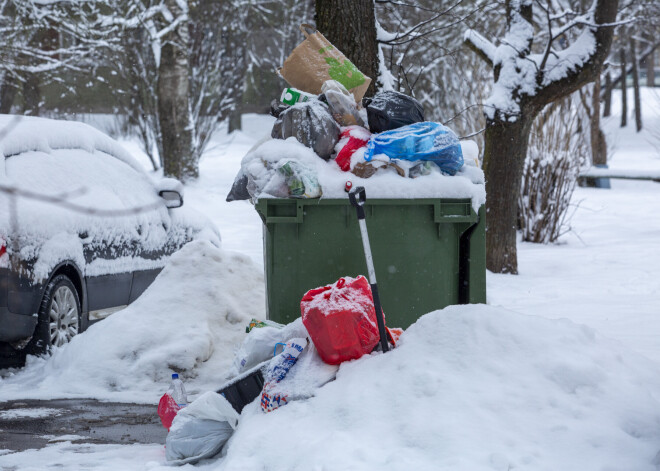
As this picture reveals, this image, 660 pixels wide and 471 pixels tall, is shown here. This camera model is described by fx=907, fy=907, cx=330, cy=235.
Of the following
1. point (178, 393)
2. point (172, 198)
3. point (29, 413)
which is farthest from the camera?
point (172, 198)

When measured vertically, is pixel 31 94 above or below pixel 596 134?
above

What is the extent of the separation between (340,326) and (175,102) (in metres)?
15.7

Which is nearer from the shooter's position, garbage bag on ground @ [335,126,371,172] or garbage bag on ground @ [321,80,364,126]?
garbage bag on ground @ [335,126,371,172]

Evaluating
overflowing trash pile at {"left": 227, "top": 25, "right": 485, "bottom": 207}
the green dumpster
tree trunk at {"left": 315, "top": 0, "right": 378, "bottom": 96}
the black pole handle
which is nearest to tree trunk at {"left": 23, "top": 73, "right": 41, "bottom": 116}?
tree trunk at {"left": 315, "top": 0, "right": 378, "bottom": 96}

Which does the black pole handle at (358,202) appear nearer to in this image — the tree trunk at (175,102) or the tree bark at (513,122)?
the tree bark at (513,122)

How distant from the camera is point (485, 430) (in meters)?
3.71

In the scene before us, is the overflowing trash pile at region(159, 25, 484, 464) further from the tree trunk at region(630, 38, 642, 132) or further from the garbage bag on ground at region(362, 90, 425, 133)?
the tree trunk at region(630, 38, 642, 132)

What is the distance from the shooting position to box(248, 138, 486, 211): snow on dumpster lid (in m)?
5.48

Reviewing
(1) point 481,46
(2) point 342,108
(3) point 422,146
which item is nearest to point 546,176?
(1) point 481,46

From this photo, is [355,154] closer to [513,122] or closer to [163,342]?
[163,342]

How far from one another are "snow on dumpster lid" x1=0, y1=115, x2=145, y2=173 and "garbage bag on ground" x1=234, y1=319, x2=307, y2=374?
208 cm

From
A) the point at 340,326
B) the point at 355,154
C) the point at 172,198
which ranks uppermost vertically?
the point at 355,154

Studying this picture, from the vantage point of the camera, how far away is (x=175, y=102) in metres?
19.3

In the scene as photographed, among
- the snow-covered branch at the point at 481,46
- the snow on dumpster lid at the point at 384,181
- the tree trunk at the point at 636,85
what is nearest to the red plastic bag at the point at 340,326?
the snow on dumpster lid at the point at 384,181
